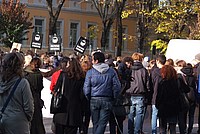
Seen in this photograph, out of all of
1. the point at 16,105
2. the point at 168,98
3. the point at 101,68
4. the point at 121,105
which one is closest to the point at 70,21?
the point at 168,98

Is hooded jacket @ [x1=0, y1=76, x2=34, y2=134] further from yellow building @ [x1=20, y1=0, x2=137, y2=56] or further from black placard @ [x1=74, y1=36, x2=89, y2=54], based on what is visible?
yellow building @ [x1=20, y1=0, x2=137, y2=56]

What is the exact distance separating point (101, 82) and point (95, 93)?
0.23 metres

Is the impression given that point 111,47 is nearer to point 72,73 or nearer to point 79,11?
point 79,11

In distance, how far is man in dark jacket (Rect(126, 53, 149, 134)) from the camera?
489 inches

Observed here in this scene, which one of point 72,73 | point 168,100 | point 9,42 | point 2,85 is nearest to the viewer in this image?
point 2,85

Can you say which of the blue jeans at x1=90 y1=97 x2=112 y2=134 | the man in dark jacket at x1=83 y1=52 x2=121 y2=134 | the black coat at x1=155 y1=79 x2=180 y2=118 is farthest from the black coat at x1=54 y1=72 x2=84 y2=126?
the black coat at x1=155 y1=79 x2=180 y2=118

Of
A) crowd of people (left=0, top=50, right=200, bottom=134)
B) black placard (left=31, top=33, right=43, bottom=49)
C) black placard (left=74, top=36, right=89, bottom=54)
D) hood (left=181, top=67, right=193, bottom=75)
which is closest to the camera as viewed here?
crowd of people (left=0, top=50, right=200, bottom=134)

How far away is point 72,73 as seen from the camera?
33.3 ft

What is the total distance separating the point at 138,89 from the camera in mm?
12383

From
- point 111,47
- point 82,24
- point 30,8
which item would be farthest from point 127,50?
point 30,8

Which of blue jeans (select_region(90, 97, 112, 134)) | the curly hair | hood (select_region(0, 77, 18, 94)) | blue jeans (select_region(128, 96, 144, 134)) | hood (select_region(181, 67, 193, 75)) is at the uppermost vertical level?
the curly hair

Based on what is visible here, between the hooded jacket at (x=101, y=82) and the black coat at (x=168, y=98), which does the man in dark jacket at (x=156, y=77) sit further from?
the hooded jacket at (x=101, y=82)

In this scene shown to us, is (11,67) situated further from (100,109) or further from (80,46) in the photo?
(80,46)

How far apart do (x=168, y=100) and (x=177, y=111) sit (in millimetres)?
351
